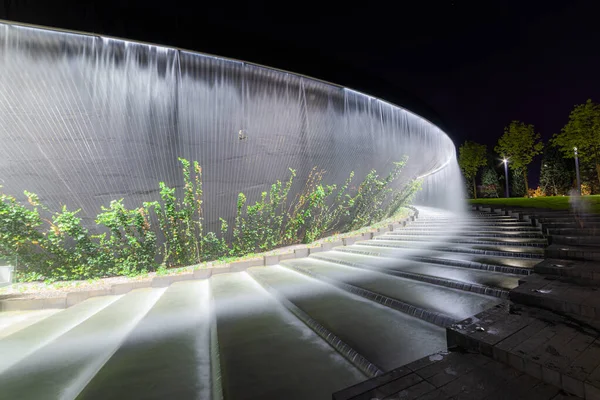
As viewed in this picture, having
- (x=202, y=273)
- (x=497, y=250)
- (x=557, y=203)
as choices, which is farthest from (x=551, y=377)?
(x=557, y=203)

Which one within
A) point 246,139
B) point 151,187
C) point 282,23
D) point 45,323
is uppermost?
point 282,23

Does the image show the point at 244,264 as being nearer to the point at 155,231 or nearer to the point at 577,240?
the point at 155,231

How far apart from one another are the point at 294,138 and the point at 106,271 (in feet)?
19.1

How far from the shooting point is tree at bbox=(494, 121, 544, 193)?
78.0 ft

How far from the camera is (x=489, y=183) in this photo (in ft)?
112

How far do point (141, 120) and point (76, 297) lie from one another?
152 inches

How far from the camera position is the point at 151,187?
6457mm

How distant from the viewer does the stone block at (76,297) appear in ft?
15.8

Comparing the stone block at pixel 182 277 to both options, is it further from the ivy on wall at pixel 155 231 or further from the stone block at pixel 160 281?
the ivy on wall at pixel 155 231

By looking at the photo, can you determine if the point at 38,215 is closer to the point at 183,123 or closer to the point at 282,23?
the point at 183,123

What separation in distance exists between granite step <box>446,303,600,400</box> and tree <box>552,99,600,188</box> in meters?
22.0

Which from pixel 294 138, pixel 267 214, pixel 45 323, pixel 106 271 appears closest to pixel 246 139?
pixel 294 138

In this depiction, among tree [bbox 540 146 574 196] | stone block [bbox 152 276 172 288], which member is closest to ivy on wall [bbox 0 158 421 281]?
stone block [bbox 152 276 172 288]

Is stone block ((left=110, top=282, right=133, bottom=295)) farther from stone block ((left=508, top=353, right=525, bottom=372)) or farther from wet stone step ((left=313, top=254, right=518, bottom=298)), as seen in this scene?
stone block ((left=508, top=353, right=525, bottom=372))
